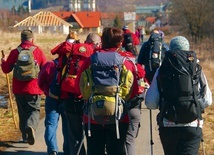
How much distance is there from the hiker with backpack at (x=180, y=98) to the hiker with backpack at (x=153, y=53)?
4215mm

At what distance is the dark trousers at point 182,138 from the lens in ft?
17.0

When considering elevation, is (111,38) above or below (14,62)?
above

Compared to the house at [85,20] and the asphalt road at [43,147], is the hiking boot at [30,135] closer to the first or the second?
the asphalt road at [43,147]

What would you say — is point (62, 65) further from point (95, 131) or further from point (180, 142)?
point (180, 142)

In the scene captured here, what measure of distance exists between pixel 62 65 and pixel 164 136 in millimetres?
1687

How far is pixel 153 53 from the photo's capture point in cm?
960

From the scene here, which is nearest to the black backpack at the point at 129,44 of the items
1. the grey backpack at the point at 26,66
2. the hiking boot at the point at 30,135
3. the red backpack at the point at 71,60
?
the grey backpack at the point at 26,66

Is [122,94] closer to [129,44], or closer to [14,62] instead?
[14,62]

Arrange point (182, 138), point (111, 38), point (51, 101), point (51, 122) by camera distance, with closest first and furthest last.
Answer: point (182, 138) → point (111, 38) → point (51, 101) → point (51, 122)

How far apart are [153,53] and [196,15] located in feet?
99.6

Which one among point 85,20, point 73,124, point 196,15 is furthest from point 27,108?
point 85,20

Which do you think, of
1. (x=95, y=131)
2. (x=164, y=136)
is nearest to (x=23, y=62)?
(x=95, y=131)

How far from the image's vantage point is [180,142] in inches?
207

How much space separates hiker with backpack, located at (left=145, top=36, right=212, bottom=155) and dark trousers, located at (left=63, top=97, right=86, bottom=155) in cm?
129
